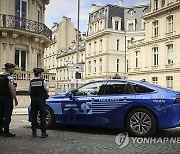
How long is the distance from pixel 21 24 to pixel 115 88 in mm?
16138

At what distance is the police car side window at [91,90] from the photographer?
324 inches

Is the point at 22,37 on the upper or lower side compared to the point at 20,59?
upper

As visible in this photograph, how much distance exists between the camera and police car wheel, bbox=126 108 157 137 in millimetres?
7296

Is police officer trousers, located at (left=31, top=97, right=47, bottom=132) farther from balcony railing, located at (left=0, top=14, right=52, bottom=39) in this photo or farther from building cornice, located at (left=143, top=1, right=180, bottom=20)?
building cornice, located at (left=143, top=1, right=180, bottom=20)

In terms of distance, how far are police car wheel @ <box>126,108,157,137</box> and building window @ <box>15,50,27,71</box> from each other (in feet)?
53.0

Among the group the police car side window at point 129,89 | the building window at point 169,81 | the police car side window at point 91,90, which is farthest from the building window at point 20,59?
Result: the building window at point 169,81

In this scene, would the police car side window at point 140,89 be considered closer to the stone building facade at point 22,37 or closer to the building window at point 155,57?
the stone building facade at point 22,37

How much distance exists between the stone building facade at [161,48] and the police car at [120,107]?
3032 centimetres

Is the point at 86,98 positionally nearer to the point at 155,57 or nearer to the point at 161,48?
the point at 161,48

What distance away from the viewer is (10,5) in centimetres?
2228

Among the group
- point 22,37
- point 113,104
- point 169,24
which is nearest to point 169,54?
point 169,24

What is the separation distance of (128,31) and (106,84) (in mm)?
52842

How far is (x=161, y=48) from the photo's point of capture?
4022 cm

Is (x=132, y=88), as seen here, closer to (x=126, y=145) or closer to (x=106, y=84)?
(x=106, y=84)
